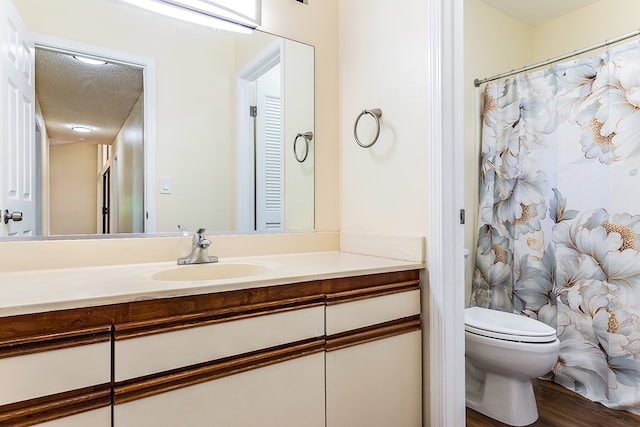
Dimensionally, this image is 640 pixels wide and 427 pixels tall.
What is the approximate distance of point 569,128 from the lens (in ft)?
6.69

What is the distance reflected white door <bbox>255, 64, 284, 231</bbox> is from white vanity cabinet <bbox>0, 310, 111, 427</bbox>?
881mm

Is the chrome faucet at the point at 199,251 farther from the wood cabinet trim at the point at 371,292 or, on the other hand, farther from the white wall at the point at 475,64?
the white wall at the point at 475,64

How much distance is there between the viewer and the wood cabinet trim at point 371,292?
1153 millimetres

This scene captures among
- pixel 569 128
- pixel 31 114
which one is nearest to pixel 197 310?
pixel 31 114

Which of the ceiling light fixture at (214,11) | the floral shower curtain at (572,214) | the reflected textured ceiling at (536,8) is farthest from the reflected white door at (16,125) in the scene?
the reflected textured ceiling at (536,8)

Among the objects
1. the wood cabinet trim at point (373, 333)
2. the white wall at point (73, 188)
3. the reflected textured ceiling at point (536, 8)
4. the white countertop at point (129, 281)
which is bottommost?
the wood cabinet trim at point (373, 333)

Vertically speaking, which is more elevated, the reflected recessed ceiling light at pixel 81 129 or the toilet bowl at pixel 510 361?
the reflected recessed ceiling light at pixel 81 129

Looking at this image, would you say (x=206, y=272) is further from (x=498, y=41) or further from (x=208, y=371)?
(x=498, y=41)

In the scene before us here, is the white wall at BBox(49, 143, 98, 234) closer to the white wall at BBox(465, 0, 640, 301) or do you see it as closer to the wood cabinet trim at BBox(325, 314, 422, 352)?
the wood cabinet trim at BBox(325, 314, 422, 352)

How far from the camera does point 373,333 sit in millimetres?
1229

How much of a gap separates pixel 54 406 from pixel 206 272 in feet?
2.04

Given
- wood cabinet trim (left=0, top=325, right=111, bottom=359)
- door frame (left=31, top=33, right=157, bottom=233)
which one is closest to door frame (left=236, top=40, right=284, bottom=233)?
door frame (left=31, top=33, right=157, bottom=233)

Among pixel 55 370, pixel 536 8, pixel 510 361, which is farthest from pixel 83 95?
pixel 536 8

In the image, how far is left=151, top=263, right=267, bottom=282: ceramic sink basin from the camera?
1.25 meters
